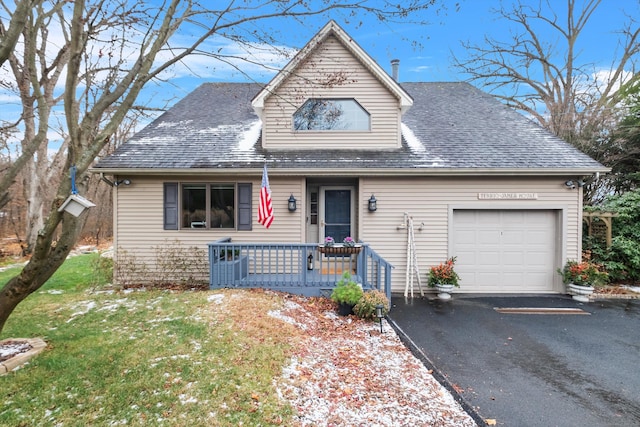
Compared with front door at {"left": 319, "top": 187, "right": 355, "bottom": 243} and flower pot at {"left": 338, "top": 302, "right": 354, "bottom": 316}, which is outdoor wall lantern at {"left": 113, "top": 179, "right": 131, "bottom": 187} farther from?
flower pot at {"left": 338, "top": 302, "right": 354, "bottom": 316}

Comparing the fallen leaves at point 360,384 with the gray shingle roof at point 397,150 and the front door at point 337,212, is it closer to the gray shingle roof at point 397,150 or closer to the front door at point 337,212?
the front door at point 337,212

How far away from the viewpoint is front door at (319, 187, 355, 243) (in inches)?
333

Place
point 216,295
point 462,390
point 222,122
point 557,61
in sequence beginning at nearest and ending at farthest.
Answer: point 462,390, point 216,295, point 222,122, point 557,61

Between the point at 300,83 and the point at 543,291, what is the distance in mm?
8019

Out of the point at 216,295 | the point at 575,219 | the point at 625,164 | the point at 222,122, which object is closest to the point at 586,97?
the point at 625,164

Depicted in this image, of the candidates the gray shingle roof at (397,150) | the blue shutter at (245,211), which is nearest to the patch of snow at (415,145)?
the gray shingle roof at (397,150)

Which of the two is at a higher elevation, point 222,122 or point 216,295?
point 222,122

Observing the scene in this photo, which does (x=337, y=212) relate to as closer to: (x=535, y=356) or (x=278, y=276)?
(x=278, y=276)

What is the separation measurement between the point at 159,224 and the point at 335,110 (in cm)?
526

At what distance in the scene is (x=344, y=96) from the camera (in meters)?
8.42

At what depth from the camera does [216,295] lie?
6348mm

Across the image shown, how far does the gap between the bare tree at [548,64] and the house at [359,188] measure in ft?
29.2

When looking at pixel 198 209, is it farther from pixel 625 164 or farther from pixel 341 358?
pixel 625 164

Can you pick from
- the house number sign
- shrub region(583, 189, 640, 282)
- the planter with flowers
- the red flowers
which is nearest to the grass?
the planter with flowers
